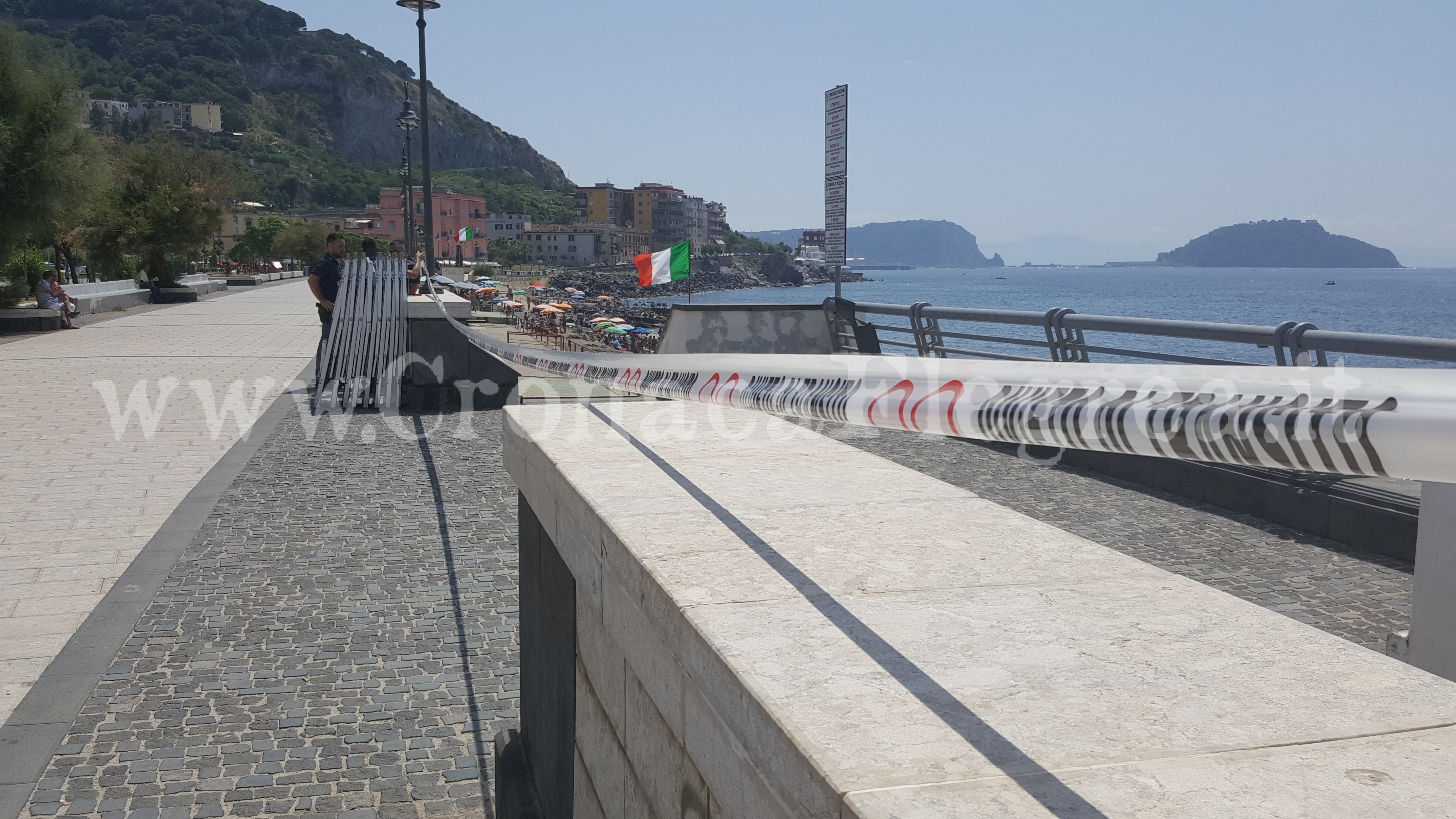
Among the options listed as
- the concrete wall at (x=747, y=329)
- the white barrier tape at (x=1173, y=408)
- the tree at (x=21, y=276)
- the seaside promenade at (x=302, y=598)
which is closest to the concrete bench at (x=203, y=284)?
the tree at (x=21, y=276)

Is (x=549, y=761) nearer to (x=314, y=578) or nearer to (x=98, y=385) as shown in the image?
(x=314, y=578)

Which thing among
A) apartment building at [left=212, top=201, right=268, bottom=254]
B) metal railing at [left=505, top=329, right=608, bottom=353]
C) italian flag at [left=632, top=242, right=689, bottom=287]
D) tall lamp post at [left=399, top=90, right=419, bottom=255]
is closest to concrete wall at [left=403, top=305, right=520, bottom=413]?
italian flag at [left=632, top=242, right=689, bottom=287]

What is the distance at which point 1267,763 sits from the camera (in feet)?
4.30

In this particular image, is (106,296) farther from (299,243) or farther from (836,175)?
(299,243)

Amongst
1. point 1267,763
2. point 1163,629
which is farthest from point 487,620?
point 1267,763

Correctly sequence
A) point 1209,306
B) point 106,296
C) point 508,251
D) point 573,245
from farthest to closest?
point 573,245 < point 508,251 < point 1209,306 < point 106,296

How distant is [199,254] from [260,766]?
7714 cm

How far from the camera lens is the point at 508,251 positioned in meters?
174

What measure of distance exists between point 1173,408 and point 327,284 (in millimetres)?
13658

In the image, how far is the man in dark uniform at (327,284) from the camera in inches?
530

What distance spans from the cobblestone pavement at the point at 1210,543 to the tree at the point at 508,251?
168233mm

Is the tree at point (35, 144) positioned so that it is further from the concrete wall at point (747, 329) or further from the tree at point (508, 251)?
the tree at point (508, 251)

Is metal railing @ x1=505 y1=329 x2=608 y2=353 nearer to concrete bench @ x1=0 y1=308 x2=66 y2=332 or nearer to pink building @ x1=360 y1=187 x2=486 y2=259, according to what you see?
concrete bench @ x1=0 y1=308 x2=66 y2=332

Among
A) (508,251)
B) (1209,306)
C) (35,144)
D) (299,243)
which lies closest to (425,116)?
(35,144)
